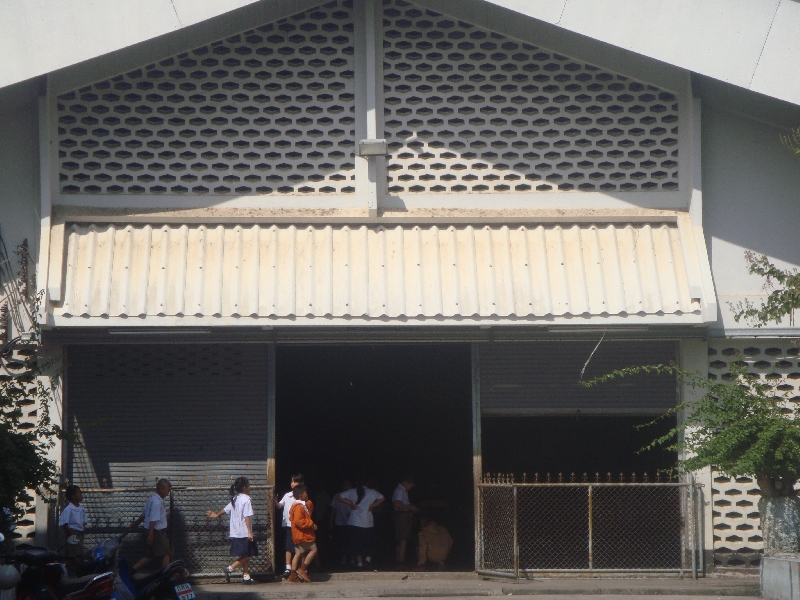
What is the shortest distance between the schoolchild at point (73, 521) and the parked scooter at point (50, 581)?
2717 millimetres

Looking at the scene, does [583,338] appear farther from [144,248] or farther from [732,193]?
[144,248]

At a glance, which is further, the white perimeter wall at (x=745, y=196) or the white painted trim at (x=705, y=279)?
the white perimeter wall at (x=745, y=196)

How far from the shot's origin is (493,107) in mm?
13992

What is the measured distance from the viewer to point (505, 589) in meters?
13.0

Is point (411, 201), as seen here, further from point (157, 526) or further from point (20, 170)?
point (157, 526)

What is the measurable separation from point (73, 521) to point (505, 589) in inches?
213

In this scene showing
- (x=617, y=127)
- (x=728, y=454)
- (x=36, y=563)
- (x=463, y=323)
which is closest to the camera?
(x=36, y=563)

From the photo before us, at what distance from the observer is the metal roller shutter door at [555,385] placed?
14547 mm

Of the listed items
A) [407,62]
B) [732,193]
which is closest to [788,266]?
[732,193]

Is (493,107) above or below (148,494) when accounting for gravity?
above

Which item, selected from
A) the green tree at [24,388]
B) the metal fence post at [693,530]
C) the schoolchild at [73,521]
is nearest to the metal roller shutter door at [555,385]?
the metal fence post at [693,530]

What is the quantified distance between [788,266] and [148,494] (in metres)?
9.05

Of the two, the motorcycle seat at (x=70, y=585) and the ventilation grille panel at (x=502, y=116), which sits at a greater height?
the ventilation grille panel at (x=502, y=116)

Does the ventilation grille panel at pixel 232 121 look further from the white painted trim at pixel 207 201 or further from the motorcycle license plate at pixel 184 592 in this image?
the motorcycle license plate at pixel 184 592
